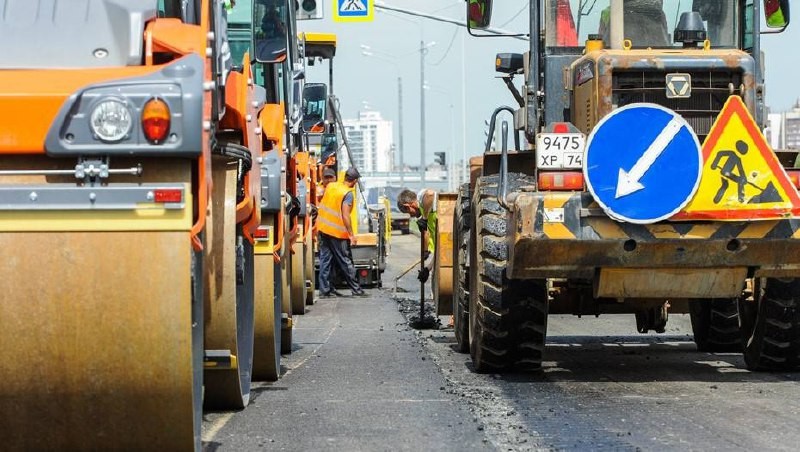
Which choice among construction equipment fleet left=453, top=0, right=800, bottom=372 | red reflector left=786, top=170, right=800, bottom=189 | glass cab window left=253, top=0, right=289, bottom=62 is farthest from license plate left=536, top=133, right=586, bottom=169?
glass cab window left=253, top=0, right=289, bottom=62

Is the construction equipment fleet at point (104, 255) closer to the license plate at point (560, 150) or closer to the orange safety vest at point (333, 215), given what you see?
the license plate at point (560, 150)

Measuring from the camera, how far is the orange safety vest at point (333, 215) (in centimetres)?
2077

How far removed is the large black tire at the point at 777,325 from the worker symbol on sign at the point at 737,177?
132 cm

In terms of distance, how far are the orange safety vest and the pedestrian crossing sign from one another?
4.10 m

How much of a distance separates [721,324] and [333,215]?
10448 millimetres

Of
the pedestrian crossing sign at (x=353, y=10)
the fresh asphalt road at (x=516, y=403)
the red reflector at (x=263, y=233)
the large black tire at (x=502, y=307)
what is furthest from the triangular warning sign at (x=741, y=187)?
the pedestrian crossing sign at (x=353, y=10)

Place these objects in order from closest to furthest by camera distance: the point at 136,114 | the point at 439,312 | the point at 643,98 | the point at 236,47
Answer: the point at 136,114 < the point at 643,98 < the point at 236,47 < the point at 439,312

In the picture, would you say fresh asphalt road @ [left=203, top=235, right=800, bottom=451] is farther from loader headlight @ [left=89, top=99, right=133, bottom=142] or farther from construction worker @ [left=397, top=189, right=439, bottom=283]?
construction worker @ [left=397, top=189, right=439, bottom=283]

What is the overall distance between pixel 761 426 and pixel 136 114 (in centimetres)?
387

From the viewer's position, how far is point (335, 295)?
2108cm

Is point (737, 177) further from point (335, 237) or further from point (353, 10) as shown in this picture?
point (353, 10)

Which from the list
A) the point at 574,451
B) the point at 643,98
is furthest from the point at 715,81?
the point at 574,451

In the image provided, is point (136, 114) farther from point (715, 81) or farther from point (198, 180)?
point (715, 81)

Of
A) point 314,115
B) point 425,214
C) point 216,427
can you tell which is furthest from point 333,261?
point 216,427
